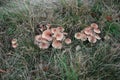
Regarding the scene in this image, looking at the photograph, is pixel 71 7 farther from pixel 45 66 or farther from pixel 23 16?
pixel 45 66

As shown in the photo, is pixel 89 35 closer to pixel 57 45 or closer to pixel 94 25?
pixel 94 25

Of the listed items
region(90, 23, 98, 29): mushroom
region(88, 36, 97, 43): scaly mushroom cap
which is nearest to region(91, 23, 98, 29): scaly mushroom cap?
region(90, 23, 98, 29): mushroom

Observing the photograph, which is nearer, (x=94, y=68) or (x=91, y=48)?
(x=94, y=68)

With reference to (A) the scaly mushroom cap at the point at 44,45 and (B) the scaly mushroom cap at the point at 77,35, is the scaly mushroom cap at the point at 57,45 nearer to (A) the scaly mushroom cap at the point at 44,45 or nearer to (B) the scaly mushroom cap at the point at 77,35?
(A) the scaly mushroom cap at the point at 44,45

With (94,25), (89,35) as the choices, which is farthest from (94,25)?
(89,35)

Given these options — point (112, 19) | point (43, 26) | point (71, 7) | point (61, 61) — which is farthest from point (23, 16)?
point (112, 19)

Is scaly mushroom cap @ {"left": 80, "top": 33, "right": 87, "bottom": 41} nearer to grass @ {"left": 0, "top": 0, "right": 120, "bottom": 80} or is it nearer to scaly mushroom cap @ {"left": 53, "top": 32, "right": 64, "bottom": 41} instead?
grass @ {"left": 0, "top": 0, "right": 120, "bottom": 80}
